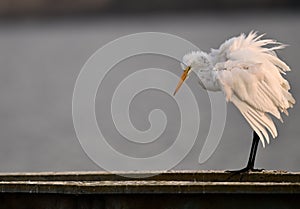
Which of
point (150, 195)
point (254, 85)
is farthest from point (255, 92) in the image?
point (150, 195)

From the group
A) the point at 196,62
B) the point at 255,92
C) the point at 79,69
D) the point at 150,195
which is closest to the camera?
the point at 150,195

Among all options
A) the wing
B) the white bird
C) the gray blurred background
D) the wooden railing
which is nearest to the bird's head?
the white bird

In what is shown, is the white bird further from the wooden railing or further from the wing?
the wooden railing

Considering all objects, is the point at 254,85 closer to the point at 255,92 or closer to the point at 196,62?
the point at 255,92

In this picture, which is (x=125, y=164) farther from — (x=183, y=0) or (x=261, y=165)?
(x=183, y=0)

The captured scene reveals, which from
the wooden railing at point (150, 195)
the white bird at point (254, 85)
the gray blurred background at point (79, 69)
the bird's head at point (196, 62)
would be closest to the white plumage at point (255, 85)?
the white bird at point (254, 85)

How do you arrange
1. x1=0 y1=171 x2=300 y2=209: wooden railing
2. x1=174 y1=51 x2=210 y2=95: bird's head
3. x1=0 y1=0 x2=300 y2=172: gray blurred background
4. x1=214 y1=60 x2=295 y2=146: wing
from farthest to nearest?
x1=0 y1=0 x2=300 y2=172: gray blurred background → x1=174 y1=51 x2=210 y2=95: bird's head → x1=214 y1=60 x2=295 y2=146: wing → x1=0 y1=171 x2=300 y2=209: wooden railing
